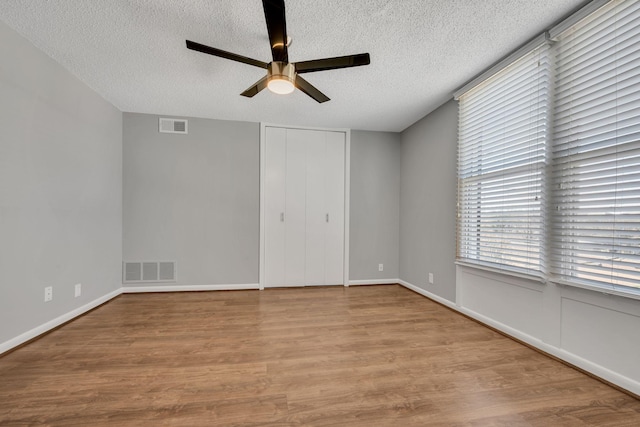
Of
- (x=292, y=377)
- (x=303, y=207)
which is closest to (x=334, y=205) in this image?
(x=303, y=207)

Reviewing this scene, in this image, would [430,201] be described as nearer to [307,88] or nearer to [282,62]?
[307,88]

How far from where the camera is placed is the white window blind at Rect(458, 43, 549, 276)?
6.86 feet

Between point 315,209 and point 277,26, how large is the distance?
274cm

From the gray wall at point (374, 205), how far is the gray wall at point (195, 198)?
154 centimetres

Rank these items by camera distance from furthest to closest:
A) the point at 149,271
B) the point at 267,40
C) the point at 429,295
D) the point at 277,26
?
the point at 149,271
the point at 429,295
the point at 267,40
the point at 277,26

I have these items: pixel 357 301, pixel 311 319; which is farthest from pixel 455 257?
pixel 311 319

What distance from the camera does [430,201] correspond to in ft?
11.5

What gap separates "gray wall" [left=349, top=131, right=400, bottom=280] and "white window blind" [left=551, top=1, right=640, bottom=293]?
7.87 ft

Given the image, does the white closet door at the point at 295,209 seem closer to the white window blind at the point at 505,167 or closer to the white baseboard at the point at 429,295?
the white baseboard at the point at 429,295

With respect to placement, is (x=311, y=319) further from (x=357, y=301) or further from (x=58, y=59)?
(x=58, y=59)

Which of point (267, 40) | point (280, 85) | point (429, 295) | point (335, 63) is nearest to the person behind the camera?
point (335, 63)

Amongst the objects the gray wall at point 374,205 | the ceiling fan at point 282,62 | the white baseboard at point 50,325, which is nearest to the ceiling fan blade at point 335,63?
the ceiling fan at point 282,62

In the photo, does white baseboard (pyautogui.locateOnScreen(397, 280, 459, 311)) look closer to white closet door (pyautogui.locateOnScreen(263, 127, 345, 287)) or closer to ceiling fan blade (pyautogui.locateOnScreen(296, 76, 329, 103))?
white closet door (pyautogui.locateOnScreen(263, 127, 345, 287))

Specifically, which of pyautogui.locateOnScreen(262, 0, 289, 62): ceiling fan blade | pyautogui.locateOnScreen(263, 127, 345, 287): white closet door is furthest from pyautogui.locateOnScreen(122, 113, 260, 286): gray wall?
pyautogui.locateOnScreen(262, 0, 289, 62): ceiling fan blade
